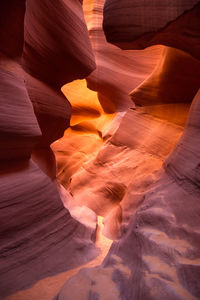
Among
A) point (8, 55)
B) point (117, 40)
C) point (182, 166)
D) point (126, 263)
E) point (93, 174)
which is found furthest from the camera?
point (93, 174)

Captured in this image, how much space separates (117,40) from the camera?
2.46 m

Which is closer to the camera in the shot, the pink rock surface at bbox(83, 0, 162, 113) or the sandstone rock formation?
the sandstone rock formation

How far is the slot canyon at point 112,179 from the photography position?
61.1 inches

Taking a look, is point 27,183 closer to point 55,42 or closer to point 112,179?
point 55,42

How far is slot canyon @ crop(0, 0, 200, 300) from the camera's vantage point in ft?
5.09

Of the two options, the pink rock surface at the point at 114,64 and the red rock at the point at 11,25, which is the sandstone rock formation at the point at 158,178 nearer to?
the red rock at the point at 11,25

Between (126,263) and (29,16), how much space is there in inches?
112

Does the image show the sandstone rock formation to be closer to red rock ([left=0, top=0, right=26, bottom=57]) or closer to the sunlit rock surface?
the sunlit rock surface

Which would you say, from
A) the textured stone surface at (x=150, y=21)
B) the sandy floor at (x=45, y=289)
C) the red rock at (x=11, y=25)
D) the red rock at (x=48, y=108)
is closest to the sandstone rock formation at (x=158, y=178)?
the textured stone surface at (x=150, y=21)

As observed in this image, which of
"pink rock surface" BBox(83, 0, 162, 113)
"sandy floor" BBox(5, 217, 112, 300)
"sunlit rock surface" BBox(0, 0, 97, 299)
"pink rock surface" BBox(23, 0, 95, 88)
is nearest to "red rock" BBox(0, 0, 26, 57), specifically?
"sunlit rock surface" BBox(0, 0, 97, 299)

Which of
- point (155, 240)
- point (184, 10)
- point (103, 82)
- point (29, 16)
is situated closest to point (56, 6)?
point (29, 16)

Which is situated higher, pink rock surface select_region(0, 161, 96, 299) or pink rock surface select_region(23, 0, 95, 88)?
pink rock surface select_region(23, 0, 95, 88)

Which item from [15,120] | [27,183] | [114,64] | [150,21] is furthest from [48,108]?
[114,64]

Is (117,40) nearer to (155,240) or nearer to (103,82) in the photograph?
(155,240)
